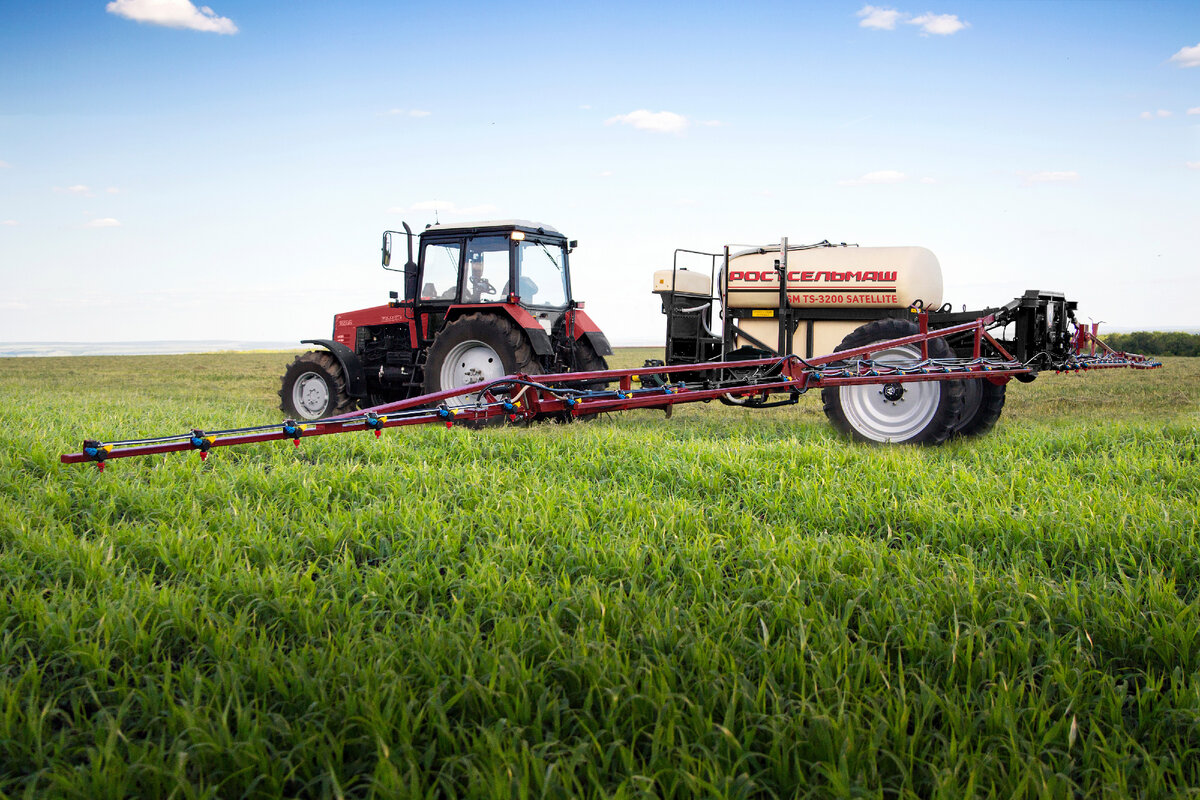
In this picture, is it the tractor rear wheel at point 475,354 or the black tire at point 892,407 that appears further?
the tractor rear wheel at point 475,354

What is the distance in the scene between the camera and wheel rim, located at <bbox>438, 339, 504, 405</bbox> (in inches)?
327

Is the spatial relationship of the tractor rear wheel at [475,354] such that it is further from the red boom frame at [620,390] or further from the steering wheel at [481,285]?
the red boom frame at [620,390]

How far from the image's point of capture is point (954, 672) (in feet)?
8.21

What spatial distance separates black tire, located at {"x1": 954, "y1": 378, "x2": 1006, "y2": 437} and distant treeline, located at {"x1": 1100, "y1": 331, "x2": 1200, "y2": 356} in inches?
800

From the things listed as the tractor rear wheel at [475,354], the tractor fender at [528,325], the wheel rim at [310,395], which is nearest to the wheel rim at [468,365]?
the tractor rear wheel at [475,354]

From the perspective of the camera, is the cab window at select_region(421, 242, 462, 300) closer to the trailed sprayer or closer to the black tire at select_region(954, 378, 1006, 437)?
the trailed sprayer

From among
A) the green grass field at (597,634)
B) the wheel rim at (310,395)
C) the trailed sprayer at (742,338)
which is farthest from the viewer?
the wheel rim at (310,395)

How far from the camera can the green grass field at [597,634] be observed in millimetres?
2059

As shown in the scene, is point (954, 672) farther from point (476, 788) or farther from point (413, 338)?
point (413, 338)

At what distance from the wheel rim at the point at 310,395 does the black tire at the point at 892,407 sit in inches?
229

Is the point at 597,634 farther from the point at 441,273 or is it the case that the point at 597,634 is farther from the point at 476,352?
the point at 441,273

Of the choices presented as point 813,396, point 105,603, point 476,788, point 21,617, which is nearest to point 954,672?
point 476,788

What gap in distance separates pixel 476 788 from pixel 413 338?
7665mm

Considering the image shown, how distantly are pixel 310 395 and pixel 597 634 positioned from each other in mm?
7794
